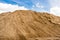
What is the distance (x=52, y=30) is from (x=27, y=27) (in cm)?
863

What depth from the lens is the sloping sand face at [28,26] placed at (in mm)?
48328

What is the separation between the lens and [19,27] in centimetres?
5212

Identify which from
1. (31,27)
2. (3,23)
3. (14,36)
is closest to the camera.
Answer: (14,36)

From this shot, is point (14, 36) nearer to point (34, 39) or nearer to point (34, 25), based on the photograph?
point (34, 39)

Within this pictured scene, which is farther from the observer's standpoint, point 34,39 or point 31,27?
point 31,27

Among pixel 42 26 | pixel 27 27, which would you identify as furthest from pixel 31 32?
pixel 42 26

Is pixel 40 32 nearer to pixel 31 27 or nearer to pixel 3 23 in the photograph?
pixel 31 27

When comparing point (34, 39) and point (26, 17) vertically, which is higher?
point (26, 17)

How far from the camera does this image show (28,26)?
54.9 metres

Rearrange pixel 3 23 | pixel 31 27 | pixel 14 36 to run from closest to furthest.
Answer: pixel 14 36
pixel 3 23
pixel 31 27

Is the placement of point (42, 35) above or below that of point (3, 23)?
below

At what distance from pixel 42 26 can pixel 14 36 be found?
45.4ft

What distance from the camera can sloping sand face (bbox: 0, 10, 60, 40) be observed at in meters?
48.3

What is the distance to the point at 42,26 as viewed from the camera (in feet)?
190
